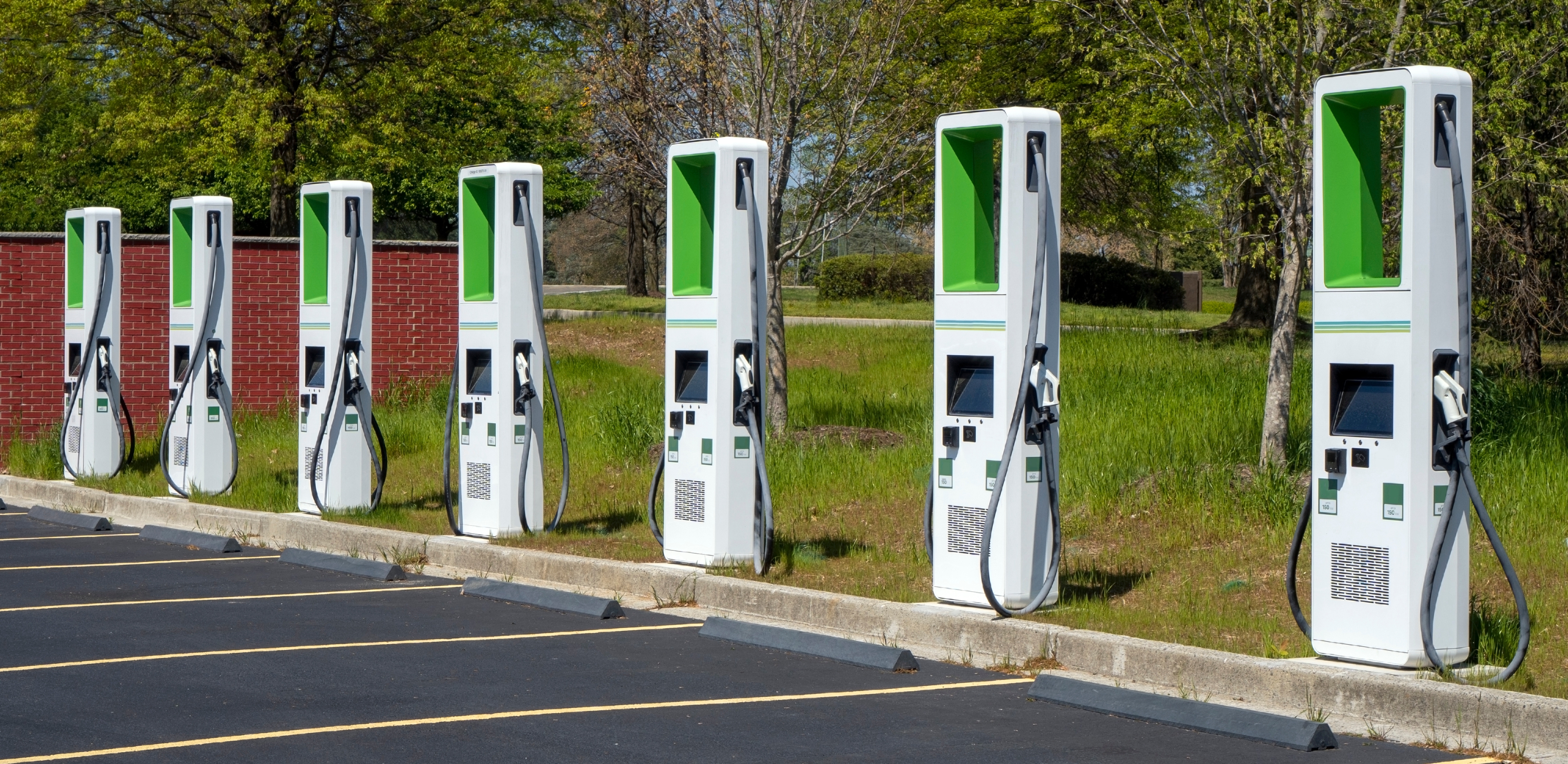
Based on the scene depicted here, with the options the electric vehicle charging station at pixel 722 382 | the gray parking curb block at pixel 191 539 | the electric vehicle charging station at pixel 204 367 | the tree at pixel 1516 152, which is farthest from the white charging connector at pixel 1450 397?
the electric vehicle charging station at pixel 204 367

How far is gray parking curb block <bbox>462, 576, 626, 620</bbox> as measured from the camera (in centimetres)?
952

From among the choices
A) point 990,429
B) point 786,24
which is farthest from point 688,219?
point 786,24

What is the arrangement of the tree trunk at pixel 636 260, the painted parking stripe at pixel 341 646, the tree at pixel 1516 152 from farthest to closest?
the tree trunk at pixel 636 260
the tree at pixel 1516 152
the painted parking stripe at pixel 341 646

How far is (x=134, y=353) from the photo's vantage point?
18891mm

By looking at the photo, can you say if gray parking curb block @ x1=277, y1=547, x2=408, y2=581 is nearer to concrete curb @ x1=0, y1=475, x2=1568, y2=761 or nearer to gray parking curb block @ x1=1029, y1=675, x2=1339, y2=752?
concrete curb @ x1=0, y1=475, x2=1568, y2=761

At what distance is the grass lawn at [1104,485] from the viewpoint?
8.83 meters

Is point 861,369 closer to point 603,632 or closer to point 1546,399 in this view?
point 1546,399

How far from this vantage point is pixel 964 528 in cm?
880

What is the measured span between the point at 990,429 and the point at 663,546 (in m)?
2.80

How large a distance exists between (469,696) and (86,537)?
7539 millimetres

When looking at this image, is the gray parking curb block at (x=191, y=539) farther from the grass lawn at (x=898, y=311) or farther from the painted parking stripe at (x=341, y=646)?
the grass lawn at (x=898, y=311)

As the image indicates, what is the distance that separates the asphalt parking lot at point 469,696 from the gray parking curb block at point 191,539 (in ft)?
7.11

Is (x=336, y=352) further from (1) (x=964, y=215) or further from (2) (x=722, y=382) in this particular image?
(1) (x=964, y=215)

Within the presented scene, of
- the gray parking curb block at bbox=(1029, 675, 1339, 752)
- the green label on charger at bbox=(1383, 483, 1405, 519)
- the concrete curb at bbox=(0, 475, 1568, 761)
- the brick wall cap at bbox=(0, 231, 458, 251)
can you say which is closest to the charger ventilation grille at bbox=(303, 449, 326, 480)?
the concrete curb at bbox=(0, 475, 1568, 761)
